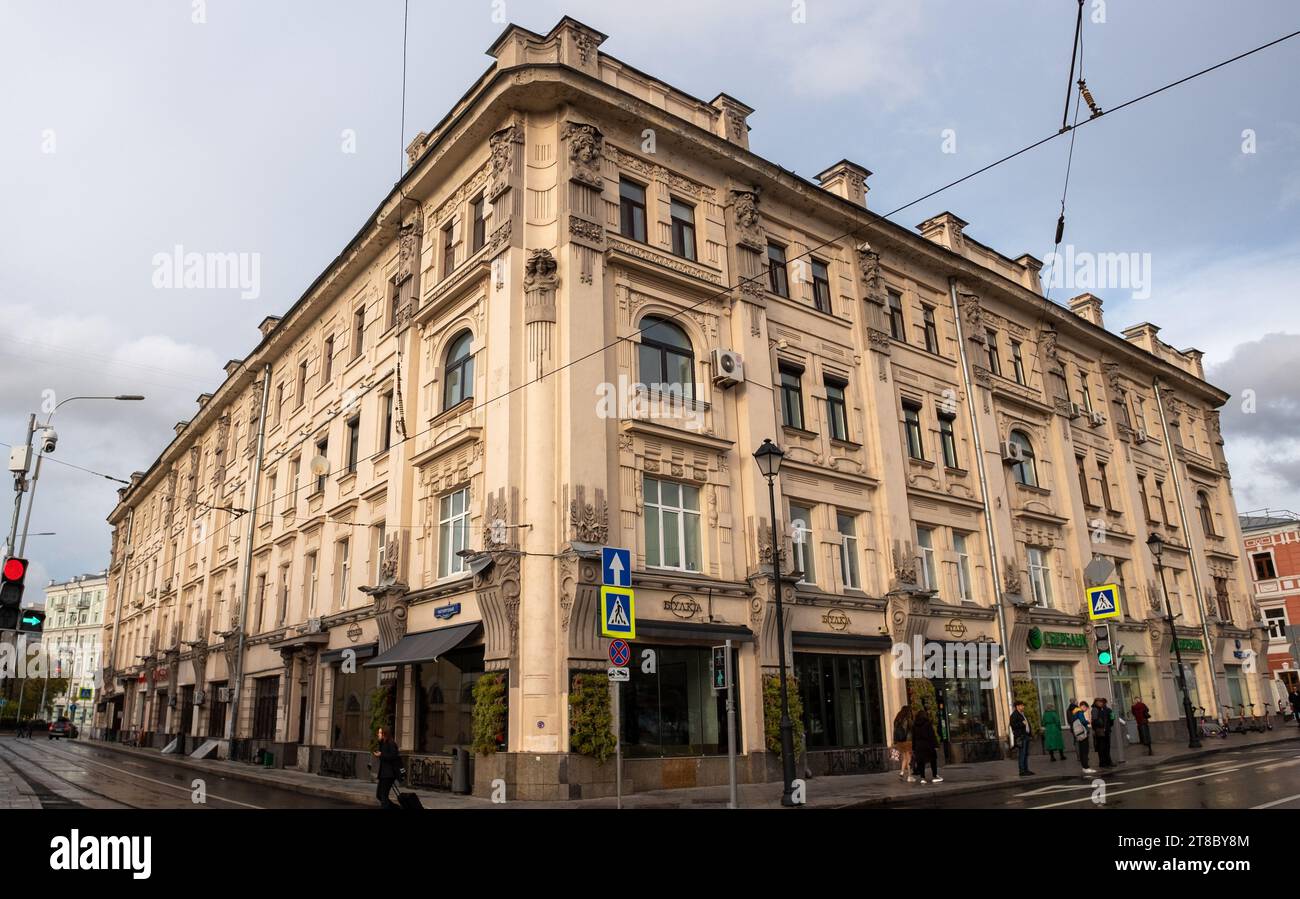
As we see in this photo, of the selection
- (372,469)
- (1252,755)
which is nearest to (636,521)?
(372,469)

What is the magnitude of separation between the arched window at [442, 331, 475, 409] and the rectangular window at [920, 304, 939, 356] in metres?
15.8

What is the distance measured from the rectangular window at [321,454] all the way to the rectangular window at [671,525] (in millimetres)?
14073

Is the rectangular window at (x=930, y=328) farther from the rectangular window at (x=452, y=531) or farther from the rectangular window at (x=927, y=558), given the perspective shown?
the rectangular window at (x=452, y=531)

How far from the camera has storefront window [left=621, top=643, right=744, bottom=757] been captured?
1791 centimetres

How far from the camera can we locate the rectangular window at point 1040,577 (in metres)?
29.2

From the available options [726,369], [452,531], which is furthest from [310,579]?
[726,369]

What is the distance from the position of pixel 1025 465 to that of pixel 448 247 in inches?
850

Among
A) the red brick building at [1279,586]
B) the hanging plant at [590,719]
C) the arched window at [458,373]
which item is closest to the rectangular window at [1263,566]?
the red brick building at [1279,586]

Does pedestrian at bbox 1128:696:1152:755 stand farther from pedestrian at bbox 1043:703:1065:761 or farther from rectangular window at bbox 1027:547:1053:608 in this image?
rectangular window at bbox 1027:547:1053:608

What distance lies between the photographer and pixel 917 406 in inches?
1086

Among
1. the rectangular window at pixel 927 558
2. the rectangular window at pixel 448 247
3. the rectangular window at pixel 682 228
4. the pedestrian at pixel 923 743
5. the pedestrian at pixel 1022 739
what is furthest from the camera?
the rectangular window at pixel 927 558
